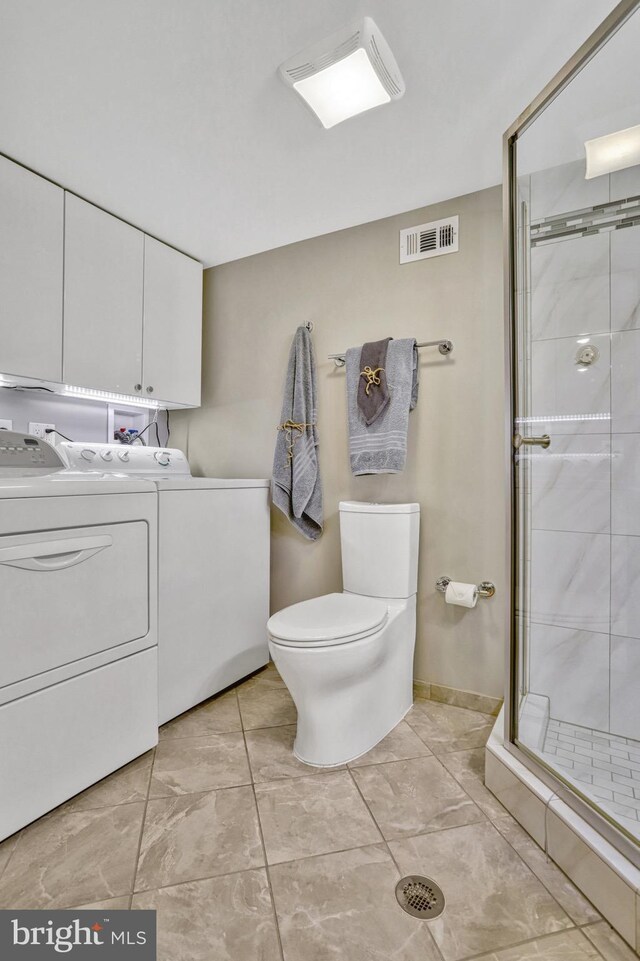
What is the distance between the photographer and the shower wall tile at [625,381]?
142 cm

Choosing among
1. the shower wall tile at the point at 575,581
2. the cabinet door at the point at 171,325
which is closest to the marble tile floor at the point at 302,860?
the shower wall tile at the point at 575,581

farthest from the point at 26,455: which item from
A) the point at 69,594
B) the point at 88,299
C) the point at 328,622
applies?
the point at 328,622

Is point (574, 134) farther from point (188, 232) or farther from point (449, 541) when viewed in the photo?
point (188, 232)

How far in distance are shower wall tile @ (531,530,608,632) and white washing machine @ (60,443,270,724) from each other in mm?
1209

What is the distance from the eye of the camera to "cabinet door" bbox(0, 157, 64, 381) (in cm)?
164

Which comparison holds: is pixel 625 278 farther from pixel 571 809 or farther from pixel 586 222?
pixel 571 809

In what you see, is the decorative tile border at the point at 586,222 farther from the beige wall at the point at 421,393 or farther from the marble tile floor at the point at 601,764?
the marble tile floor at the point at 601,764

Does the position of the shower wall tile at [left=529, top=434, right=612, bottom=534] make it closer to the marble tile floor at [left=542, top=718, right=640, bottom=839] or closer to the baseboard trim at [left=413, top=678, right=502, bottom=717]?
the marble tile floor at [left=542, top=718, right=640, bottom=839]

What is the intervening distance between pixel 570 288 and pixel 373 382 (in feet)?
2.54

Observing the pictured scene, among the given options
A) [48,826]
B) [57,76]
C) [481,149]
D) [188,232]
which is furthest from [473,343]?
[48,826]

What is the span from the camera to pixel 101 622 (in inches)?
54.1

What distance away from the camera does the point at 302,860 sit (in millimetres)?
1118

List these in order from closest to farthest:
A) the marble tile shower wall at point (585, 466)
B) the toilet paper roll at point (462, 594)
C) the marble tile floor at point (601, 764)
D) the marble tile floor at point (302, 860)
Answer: the marble tile floor at point (302, 860) → the marble tile floor at point (601, 764) → the marble tile shower wall at point (585, 466) → the toilet paper roll at point (462, 594)

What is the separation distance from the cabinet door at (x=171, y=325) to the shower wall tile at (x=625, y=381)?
1.90m
